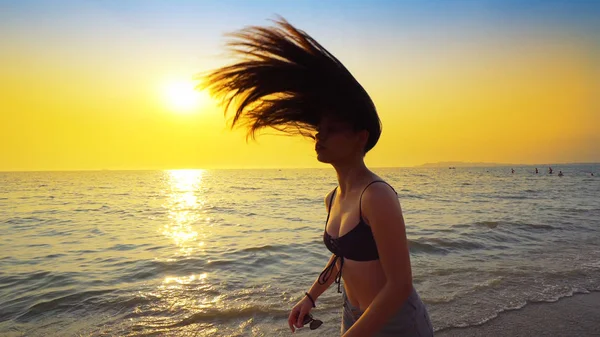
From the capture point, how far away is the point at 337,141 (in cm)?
190

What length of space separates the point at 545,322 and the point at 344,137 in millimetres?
5528

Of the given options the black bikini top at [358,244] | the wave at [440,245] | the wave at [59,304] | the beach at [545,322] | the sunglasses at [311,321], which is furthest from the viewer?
the wave at [440,245]

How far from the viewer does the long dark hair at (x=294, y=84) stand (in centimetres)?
179

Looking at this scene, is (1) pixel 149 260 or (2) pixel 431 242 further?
(2) pixel 431 242

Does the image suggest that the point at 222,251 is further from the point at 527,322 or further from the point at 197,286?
the point at 527,322

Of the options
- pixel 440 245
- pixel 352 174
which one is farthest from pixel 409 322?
pixel 440 245

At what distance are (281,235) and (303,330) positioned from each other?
8.92 meters

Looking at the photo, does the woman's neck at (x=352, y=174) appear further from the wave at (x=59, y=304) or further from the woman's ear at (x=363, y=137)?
the wave at (x=59, y=304)

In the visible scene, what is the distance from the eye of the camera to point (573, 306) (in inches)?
241

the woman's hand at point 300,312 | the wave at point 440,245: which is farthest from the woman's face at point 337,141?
the wave at point 440,245

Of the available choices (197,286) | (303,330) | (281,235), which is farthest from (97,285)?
(281,235)

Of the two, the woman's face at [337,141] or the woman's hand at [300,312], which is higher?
the woman's face at [337,141]

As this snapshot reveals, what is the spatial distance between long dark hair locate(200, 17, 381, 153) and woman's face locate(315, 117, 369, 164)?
35 mm

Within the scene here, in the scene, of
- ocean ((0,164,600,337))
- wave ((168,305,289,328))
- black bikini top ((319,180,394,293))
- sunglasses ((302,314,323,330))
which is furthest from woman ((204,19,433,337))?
wave ((168,305,289,328))
